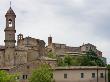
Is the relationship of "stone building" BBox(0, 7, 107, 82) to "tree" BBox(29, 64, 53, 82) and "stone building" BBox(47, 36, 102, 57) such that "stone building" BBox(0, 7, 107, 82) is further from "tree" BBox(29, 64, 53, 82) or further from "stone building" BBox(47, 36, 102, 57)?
"tree" BBox(29, 64, 53, 82)

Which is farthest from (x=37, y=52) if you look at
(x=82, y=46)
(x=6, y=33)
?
(x=82, y=46)

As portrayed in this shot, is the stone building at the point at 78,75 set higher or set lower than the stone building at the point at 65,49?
lower

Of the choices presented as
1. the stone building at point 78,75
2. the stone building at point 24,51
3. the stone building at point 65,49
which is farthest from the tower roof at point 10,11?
the stone building at point 78,75

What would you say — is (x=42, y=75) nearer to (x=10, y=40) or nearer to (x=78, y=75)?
(x=78, y=75)

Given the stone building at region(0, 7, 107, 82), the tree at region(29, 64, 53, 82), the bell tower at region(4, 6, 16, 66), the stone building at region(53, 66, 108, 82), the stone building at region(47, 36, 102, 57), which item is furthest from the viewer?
the stone building at region(47, 36, 102, 57)

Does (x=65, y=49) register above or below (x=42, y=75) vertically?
above

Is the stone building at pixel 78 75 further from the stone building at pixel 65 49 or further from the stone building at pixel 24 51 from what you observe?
the stone building at pixel 65 49

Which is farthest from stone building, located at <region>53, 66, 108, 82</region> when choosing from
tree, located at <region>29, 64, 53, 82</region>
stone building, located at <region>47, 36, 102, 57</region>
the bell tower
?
stone building, located at <region>47, 36, 102, 57</region>

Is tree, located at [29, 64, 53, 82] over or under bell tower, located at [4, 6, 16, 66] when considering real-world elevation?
under

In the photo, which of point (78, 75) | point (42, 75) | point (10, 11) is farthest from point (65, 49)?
point (42, 75)

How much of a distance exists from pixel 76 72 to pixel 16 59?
25112 mm

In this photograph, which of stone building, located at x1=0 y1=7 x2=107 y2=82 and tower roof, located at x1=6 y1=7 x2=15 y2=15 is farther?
tower roof, located at x1=6 y1=7 x2=15 y2=15

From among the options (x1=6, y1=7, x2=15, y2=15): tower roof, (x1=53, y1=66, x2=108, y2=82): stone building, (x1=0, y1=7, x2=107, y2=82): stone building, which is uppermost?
(x1=6, y1=7, x2=15, y2=15): tower roof

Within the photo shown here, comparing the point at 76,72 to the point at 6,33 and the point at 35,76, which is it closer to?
the point at 35,76
